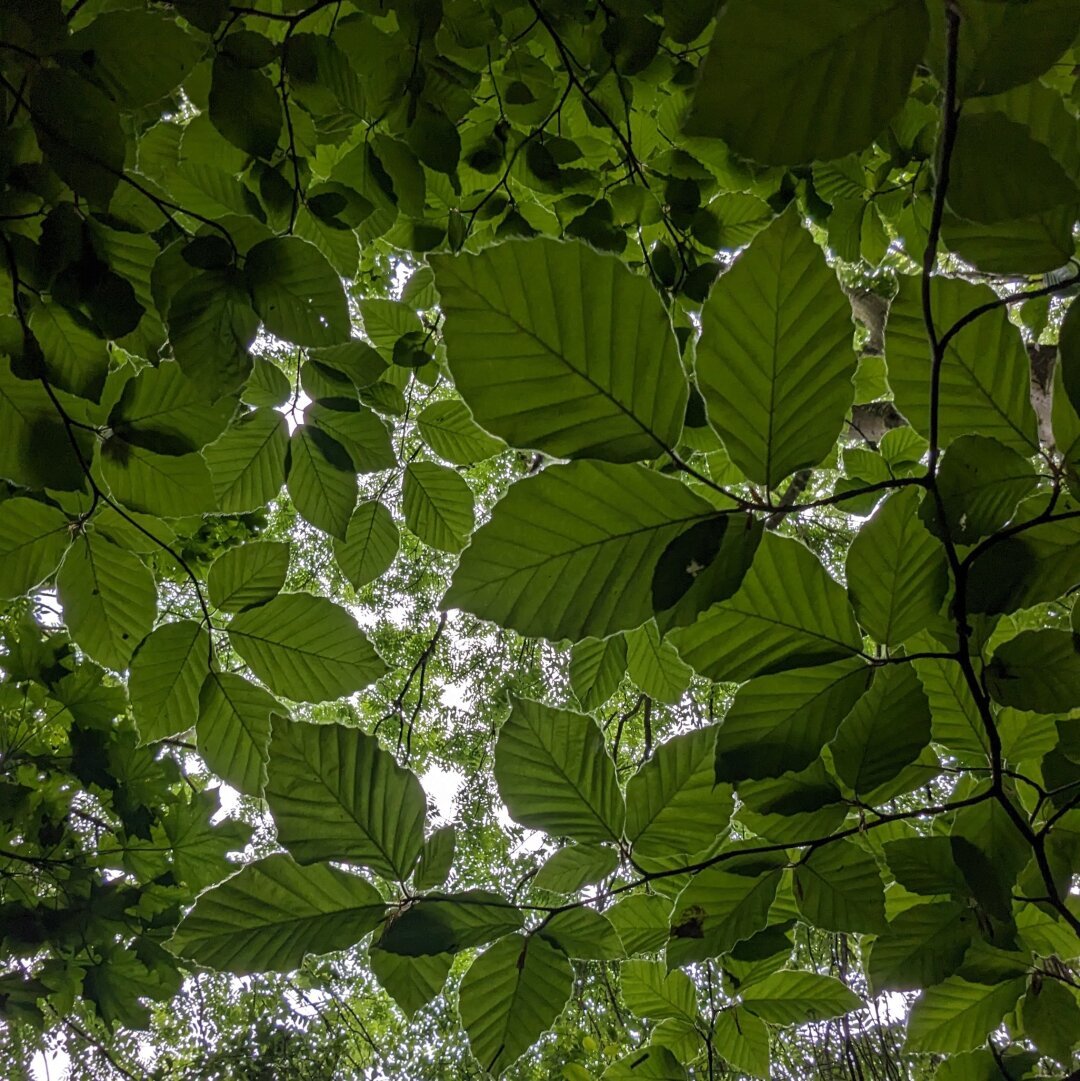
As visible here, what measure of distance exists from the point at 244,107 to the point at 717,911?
723mm

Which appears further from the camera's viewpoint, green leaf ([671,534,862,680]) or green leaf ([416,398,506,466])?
green leaf ([416,398,506,466])

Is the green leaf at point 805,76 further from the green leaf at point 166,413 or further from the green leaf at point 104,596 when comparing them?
the green leaf at point 104,596

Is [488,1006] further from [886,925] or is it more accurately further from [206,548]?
[206,548]

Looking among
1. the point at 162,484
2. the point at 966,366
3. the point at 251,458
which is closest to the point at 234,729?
the point at 162,484

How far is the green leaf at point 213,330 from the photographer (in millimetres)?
514

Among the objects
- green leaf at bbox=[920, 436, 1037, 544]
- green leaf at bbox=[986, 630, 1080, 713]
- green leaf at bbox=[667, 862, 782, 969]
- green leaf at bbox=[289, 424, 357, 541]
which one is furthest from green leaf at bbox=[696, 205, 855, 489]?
green leaf at bbox=[289, 424, 357, 541]

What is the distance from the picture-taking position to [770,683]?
0.41 m

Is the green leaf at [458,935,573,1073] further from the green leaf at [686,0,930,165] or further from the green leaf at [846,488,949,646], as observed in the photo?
the green leaf at [686,0,930,165]

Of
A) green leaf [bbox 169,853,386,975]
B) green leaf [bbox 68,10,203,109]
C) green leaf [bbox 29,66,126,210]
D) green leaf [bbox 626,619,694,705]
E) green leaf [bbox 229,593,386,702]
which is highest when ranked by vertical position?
green leaf [bbox 68,10,203,109]

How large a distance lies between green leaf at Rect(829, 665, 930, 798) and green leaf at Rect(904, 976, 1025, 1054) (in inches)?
11.1

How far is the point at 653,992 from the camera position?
2.33 ft

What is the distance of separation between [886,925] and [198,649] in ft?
2.08

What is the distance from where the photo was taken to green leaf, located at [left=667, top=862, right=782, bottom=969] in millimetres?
503

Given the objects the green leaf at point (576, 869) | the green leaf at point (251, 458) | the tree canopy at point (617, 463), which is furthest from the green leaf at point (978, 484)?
the green leaf at point (251, 458)
